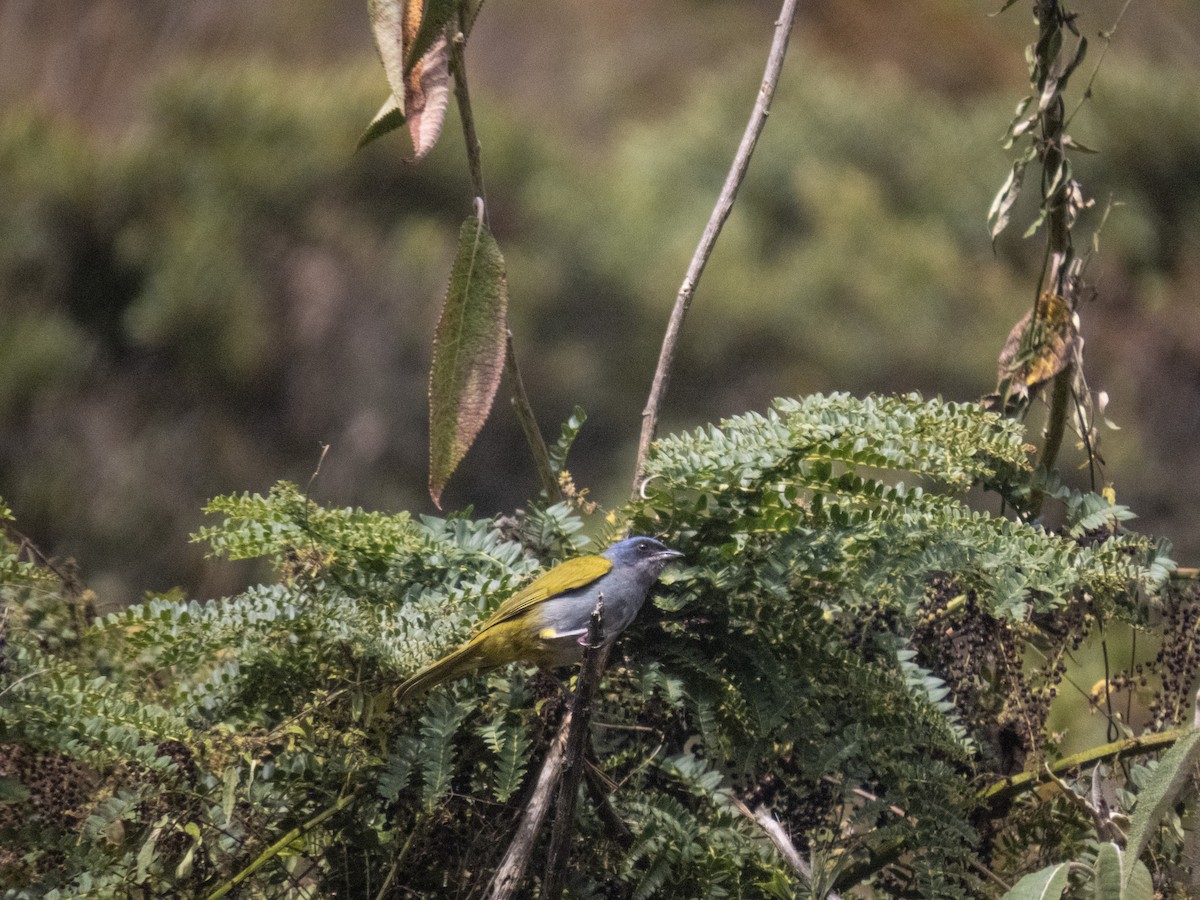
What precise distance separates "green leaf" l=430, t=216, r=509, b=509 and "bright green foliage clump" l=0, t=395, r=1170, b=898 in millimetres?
90

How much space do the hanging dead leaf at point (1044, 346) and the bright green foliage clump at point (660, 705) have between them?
0.14m

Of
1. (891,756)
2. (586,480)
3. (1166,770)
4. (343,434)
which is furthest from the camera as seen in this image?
(343,434)

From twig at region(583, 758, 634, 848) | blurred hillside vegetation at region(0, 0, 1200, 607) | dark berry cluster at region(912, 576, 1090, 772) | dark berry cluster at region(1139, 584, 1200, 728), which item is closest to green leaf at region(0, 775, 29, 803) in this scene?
twig at region(583, 758, 634, 848)

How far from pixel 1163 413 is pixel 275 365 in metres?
2.10

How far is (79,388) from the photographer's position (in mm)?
2561

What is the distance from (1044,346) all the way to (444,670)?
1.77ft

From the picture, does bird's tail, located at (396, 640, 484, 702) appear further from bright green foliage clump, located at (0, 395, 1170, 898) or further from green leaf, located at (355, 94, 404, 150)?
green leaf, located at (355, 94, 404, 150)

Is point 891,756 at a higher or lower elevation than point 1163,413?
lower

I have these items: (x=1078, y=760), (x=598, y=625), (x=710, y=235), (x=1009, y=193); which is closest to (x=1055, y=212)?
(x=1009, y=193)

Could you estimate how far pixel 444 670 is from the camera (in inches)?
26.9

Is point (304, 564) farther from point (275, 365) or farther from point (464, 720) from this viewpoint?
point (275, 365)

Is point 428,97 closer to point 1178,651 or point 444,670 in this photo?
point 444,670

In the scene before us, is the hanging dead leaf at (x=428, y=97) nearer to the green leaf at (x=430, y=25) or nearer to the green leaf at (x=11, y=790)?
the green leaf at (x=430, y=25)

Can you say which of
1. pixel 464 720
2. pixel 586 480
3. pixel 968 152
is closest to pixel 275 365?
pixel 586 480
